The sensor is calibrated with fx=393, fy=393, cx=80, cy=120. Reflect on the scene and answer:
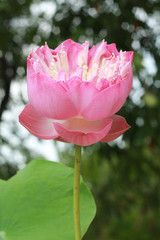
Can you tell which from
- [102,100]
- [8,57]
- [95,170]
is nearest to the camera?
[102,100]

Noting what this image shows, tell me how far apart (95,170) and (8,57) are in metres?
1.14

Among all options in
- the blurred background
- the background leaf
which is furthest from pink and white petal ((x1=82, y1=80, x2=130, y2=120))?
the blurred background

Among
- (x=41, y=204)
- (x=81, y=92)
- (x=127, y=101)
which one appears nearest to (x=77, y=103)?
(x=81, y=92)

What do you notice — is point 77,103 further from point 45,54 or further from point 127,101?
point 127,101

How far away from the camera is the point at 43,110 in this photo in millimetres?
280

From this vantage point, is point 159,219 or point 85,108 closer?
point 85,108

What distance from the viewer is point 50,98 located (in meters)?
0.27

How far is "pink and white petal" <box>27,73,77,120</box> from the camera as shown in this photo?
0.27 metres

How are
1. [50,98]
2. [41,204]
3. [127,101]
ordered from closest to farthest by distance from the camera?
[50,98] < [41,204] < [127,101]

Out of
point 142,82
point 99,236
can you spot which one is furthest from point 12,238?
point 99,236

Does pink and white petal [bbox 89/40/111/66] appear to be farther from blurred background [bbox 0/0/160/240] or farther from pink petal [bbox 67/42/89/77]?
blurred background [bbox 0/0/160/240]

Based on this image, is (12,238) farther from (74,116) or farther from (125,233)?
(125,233)

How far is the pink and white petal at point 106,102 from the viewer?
271 mm

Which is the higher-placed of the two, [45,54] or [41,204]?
[45,54]
